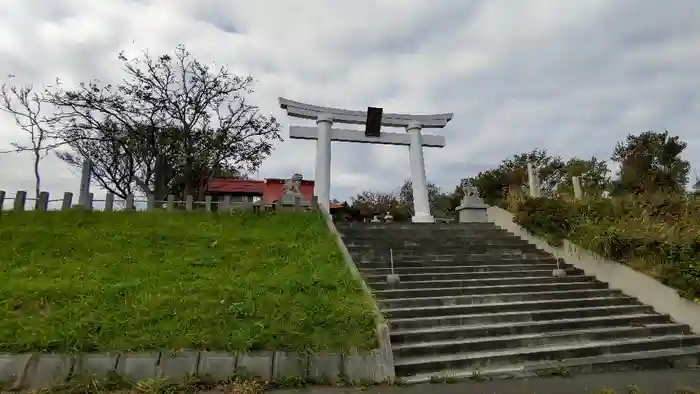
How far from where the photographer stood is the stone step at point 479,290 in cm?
770

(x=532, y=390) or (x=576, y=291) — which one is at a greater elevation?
(x=576, y=291)

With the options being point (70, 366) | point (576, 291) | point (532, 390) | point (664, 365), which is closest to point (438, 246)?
point (576, 291)

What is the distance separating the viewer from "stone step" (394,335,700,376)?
18.5 ft

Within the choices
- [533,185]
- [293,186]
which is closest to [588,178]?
[533,185]

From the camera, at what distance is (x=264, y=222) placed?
34.0ft

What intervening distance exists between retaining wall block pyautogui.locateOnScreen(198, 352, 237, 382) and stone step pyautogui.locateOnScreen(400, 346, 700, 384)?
2.09 meters

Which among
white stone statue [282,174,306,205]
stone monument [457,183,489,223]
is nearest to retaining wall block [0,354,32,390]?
white stone statue [282,174,306,205]

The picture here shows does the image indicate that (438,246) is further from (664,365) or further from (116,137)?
(116,137)

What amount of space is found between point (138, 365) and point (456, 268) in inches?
256

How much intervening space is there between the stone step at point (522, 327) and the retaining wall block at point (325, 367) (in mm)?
1098

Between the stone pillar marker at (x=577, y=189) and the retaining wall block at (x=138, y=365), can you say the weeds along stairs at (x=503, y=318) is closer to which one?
the stone pillar marker at (x=577, y=189)

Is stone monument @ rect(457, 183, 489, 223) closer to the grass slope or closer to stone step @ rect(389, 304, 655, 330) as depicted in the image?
the grass slope

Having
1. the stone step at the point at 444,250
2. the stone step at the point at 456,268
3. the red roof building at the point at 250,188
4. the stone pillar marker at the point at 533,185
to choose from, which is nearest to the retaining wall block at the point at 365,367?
the stone step at the point at 456,268

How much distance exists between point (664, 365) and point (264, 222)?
26.6 feet
